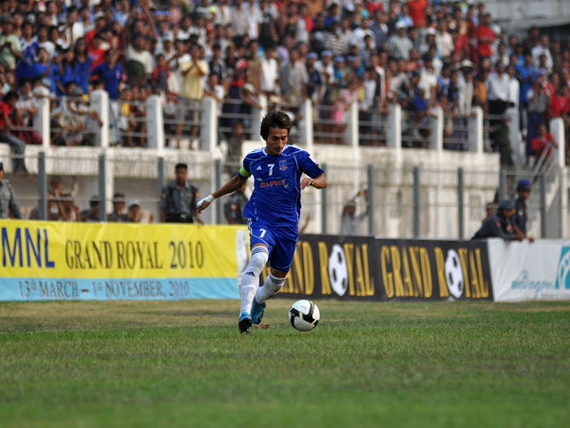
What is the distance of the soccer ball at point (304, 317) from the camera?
1362cm

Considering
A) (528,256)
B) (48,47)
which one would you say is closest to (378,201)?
(528,256)

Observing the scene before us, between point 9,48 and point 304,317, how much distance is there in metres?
12.0

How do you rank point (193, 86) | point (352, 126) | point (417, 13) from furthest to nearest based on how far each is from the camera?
point (417, 13) → point (352, 126) → point (193, 86)

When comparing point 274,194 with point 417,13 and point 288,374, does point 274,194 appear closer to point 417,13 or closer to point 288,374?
point 288,374

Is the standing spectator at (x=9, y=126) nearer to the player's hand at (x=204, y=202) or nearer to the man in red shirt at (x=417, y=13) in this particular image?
the player's hand at (x=204, y=202)

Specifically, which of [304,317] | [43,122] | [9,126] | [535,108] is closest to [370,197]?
[43,122]

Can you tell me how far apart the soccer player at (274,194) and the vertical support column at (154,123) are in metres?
11.7

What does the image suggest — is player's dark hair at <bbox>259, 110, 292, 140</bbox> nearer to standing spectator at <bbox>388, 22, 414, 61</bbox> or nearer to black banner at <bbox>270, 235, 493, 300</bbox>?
black banner at <bbox>270, 235, 493, 300</bbox>

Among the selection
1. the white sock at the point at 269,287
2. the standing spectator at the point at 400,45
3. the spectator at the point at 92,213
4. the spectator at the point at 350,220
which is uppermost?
the standing spectator at the point at 400,45

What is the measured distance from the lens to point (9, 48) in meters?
23.8

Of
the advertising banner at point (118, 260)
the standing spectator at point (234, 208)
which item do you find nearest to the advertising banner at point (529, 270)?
the standing spectator at point (234, 208)

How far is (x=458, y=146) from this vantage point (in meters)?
32.3

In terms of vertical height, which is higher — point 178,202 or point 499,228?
point 178,202

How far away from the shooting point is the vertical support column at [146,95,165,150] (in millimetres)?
25297
